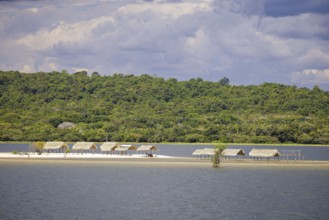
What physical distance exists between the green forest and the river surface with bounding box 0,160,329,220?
146 ft

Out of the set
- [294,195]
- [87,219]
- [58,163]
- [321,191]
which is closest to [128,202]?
[87,219]

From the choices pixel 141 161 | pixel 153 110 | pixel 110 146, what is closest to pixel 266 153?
pixel 141 161

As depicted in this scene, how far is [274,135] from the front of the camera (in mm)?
119625

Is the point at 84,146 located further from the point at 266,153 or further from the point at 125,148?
the point at 266,153

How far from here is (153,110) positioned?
149 meters

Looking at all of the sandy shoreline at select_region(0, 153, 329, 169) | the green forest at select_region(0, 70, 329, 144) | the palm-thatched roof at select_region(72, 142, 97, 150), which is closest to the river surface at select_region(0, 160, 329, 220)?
the sandy shoreline at select_region(0, 153, 329, 169)

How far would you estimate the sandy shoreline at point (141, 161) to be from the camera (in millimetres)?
78375

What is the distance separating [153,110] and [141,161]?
6638cm

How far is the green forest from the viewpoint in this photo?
121188 millimetres

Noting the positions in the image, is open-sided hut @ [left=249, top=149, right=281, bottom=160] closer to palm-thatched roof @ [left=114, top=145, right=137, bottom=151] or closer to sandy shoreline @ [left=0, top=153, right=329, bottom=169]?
sandy shoreline @ [left=0, top=153, right=329, bottom=169]

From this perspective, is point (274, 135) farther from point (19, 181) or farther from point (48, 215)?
point (48, 215)

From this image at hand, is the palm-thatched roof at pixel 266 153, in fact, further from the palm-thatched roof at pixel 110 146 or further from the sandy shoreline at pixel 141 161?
the palm-thatched roof at pixel 110 146

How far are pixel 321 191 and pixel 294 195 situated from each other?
389cm

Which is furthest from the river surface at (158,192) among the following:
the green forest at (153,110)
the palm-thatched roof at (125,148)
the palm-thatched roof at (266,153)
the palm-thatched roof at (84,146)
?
the green forest at (153,110)
